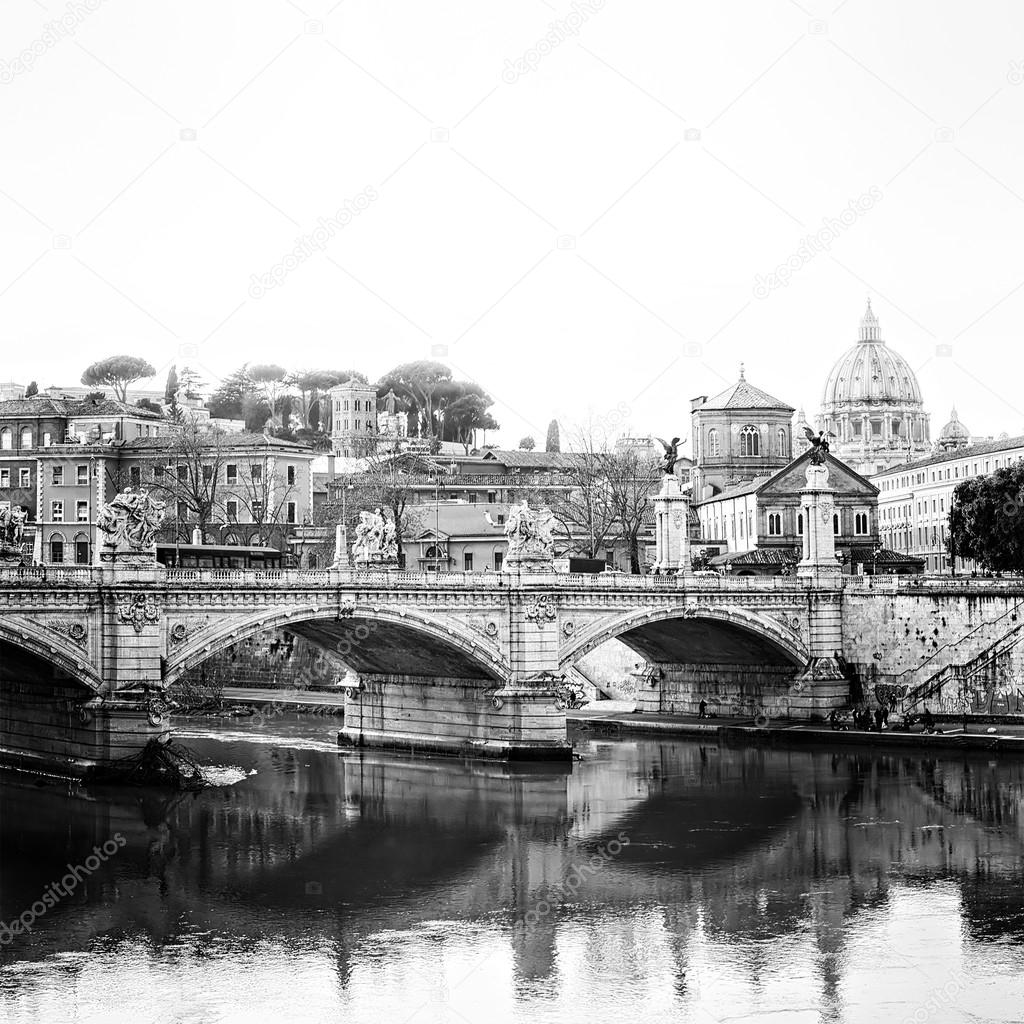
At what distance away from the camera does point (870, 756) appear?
206ft

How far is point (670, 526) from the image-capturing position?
74125 millimetres

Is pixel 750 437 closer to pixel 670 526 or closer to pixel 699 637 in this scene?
pixel 670 526

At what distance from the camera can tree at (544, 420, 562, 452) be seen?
14475 cm

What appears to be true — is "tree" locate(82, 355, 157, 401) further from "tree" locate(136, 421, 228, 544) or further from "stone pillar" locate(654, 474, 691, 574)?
"stone pillar" locate(654, 474, 691, 574)

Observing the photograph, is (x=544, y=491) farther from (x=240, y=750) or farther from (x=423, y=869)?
(x=423, y=869)

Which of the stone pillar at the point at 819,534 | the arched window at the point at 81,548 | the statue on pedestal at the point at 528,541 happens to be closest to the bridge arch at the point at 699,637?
the stone pillar at the point at 819,534

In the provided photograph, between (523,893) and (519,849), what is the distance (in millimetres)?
5251

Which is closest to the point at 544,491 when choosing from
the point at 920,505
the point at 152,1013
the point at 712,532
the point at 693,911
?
the point at 712,532

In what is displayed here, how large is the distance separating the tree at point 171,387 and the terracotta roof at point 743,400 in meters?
43.4

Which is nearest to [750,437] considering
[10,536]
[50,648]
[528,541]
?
[528,541]

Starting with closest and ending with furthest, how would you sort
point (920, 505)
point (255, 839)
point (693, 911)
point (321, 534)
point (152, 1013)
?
point (152, 1013), point (693, 911), point (255, 839), point (321, 534), point (920, 505)

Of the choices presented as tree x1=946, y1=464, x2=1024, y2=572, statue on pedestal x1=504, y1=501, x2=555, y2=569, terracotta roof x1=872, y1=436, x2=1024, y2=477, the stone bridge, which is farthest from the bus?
terracotta roof x1=872, y1=436, x2=1024, y2=477

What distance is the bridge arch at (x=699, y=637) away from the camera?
64.2 m

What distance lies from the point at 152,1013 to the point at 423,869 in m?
13.2
